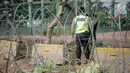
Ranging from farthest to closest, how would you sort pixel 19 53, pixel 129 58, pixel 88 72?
pixel 19 53 < pixel 129 58 < pixel 88 72

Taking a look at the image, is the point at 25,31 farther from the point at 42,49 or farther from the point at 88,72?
the point at 88,72

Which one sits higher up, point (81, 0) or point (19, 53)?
point (81, 0)

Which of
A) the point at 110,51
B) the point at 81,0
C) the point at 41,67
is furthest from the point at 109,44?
the point at 81,0

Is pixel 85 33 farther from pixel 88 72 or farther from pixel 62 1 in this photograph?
pixel 88 72

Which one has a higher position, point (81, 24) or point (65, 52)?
point (81, 24)

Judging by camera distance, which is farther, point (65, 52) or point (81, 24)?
point (81, 24)

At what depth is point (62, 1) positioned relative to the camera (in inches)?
436

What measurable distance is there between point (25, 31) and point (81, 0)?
3243 mm

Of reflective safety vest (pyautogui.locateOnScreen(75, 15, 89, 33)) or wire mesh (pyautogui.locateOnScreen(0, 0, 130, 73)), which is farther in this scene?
reflective safety vest (pyautogui.locateOnScreen(75, 15, 89, 33))

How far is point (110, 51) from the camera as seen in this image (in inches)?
341

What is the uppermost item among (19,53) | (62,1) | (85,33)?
(62,1)

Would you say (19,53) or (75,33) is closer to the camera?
(75,33)

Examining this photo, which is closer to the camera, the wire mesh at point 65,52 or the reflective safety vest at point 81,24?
the wire mesh at point 65,52

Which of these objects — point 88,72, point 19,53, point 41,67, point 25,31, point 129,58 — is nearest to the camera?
A: point 88,72
